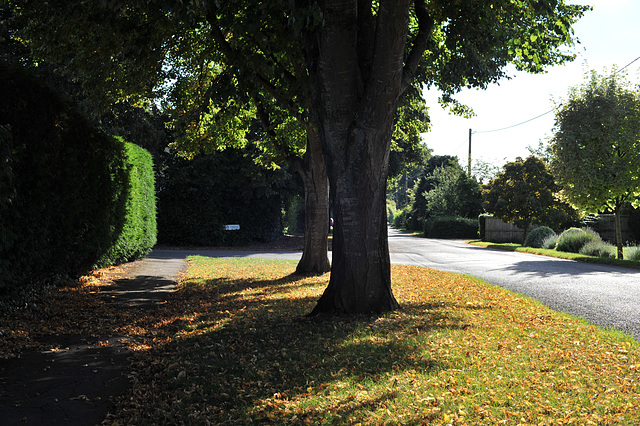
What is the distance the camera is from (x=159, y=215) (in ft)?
87.2

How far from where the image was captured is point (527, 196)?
2980 centimetres

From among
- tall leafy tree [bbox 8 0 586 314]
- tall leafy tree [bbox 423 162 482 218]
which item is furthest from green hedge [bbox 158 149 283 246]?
tall leafy tree [bbox 423 162 482 218]

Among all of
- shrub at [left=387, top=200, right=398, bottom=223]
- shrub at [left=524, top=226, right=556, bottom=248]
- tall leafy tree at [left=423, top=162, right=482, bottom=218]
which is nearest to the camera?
shrub at [left=524, top=226, right=556, bottom=248]

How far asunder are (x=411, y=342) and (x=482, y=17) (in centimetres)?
615

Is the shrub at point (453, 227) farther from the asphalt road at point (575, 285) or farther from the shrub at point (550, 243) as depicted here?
the asphalt road at point (575, 285)

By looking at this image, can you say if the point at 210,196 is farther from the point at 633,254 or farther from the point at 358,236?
the point at 358,236

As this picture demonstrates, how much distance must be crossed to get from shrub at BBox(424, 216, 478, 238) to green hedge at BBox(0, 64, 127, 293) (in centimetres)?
3334

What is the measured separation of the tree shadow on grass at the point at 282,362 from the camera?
410 cm

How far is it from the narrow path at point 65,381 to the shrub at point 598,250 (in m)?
20.5

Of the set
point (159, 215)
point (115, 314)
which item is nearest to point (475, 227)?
point (159, 215)

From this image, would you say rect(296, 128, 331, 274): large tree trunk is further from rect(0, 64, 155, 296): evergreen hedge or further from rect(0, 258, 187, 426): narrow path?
rect(0, 258, 187, 426): narrow path

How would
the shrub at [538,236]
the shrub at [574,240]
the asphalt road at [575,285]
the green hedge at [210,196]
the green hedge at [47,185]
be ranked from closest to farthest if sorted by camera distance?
the green hedge at [47,185], the asphalt road at [575,285], the shrub at [574,240], the green hedge at [210,196], the shrub at [538,236]

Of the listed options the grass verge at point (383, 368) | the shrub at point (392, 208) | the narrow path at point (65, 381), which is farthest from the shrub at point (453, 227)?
the shrub at point (392, 208)

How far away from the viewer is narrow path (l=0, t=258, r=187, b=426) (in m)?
4.00
